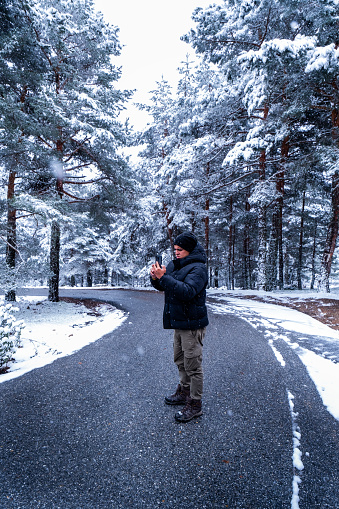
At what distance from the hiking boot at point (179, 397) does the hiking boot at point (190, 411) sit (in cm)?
24

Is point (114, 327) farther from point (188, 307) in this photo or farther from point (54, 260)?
point (54, 260)

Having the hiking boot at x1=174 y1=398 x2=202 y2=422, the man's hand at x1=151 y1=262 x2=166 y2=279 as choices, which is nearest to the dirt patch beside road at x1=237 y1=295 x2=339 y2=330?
the hiking boot at x1=174 y1=398 x2=202 y2=422

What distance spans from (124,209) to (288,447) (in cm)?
1111

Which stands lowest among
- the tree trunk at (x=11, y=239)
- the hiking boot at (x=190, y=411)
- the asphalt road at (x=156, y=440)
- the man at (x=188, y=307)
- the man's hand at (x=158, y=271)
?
the asphalt road at (x=156, y=440)

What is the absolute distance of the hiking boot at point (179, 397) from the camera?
330 centimetres

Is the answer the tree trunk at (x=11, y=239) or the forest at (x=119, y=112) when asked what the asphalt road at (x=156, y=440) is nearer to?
the forest at (x=119, y=112)

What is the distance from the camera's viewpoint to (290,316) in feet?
27.0

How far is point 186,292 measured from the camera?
2.83 metres

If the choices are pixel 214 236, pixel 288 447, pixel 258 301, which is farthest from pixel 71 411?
pixel 214 236

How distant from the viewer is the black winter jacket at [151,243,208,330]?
2857mm

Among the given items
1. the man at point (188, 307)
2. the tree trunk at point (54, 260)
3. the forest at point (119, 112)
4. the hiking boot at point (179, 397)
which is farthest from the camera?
the tree trunk at point (54, 260)

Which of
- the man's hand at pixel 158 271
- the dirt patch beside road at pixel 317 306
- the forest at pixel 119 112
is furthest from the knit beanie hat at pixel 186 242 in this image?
the dirt patch beside road at pixel 317 306

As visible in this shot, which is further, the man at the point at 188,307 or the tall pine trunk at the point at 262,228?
the tall pine trunk at the point at 262,228

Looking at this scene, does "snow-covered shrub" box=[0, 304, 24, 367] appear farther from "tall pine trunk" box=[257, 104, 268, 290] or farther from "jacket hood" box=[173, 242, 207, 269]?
"tall pine trunk" box=[257, 104, 268, 290]
